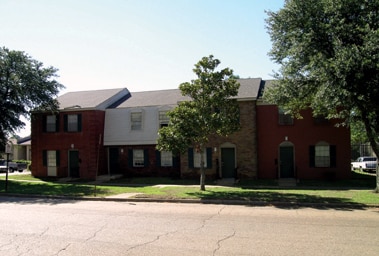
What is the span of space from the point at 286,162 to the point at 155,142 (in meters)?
9.28

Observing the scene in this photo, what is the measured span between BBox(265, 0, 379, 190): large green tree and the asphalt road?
16.0 feet

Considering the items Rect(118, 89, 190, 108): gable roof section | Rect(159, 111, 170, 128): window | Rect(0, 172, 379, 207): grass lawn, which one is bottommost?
Rect(0, 172, 379, 207): grass lawn

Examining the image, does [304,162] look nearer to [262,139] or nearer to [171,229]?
[262,139]

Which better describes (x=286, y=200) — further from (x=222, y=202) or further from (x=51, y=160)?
(x=51, y=160)

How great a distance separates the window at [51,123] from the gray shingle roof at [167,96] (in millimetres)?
5274

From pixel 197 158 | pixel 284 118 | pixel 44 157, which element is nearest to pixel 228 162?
pixel 197 158

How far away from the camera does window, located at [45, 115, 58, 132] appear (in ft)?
94.2

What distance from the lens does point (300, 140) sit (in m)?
23.2

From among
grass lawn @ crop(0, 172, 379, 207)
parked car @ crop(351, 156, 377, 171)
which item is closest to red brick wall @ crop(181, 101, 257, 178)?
grass lawn @ crop(0, 172, 379, 207)

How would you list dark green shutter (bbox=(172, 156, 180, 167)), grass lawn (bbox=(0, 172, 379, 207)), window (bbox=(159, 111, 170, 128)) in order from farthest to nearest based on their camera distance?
window (bbox=(159, 111, 170, 128)) < dark green shutter (bbox=(172, 156, 180, 167)) < grass lawn (bbox=(0, 172, 379, 207))

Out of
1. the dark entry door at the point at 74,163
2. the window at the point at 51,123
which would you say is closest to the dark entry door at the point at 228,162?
the dark entry door at the point at 74,163

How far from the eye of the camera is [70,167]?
28031 millimetres

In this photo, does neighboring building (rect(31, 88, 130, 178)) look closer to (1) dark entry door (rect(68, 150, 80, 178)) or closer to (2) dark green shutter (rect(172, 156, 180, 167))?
(1) dark entry door (rect(68, 150, 80, 178))

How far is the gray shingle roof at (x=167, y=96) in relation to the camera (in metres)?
24.2
